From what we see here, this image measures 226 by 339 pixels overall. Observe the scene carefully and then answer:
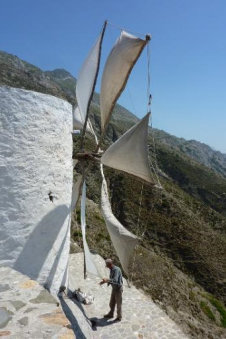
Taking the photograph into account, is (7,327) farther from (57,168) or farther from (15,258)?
(57,168)

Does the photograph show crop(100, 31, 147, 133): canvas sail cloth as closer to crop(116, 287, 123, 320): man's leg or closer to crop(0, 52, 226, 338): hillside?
crop(0, 52, 226, 338): hillside

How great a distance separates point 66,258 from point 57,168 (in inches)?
102

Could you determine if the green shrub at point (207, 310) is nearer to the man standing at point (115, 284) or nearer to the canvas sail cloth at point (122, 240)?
the man standing at point (115, 284)

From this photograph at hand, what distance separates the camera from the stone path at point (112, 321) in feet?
31.2

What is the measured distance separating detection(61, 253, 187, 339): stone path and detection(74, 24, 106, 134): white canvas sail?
5608mm

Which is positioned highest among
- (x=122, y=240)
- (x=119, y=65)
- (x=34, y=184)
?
(x=119, y=65)

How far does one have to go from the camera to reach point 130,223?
32.9m

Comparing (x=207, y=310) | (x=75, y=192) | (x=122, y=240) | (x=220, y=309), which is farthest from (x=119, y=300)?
(x=220, y=309)

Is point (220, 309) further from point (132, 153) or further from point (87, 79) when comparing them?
point (87, 79)

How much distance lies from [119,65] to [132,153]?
2615 millimetres

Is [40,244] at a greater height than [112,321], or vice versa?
[40,244]

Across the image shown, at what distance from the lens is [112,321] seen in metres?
10.4

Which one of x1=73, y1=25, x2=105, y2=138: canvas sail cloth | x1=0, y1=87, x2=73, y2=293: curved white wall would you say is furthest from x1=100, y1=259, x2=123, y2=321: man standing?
x1=73, y1=25, x2=105, y2=138: canvas sail cloth

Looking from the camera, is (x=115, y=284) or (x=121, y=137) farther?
(x=115, y=284)
